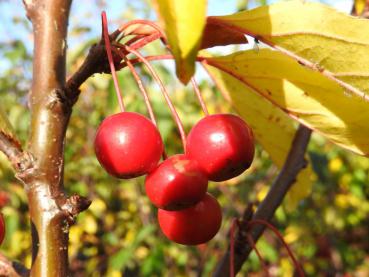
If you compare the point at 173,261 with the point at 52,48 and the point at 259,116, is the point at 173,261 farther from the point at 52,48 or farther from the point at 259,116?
the point at 52,48

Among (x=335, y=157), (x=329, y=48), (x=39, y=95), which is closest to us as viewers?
(x=329, y=48)

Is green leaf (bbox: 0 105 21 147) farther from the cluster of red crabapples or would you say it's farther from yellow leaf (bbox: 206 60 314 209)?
yellow leaf (bbox: 206 60 314 209)

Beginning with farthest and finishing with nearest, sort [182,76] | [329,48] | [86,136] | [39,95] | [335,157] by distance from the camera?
[86,136] → [335,157] → [39,95] → [329,48] → [182,76]

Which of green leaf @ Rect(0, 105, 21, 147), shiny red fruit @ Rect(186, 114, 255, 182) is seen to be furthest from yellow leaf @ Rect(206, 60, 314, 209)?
green leaf @ Rect(0, 105, 21, 147)

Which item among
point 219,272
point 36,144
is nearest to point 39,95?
point 36,144

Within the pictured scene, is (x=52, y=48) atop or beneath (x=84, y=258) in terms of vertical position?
atop

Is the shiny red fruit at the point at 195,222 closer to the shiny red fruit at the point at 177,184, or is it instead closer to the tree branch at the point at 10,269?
the shiny red fruit at the point at 177,184

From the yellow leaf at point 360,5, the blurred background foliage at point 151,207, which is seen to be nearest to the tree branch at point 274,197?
the yellow leaf at point 360,5

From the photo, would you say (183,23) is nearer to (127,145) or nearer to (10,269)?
(127,145)
